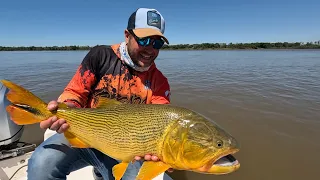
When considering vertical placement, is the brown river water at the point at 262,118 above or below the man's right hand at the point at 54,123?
below

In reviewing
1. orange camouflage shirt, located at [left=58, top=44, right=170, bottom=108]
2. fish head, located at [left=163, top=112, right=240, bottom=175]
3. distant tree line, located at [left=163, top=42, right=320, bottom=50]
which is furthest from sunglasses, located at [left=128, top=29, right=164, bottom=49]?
distant tree line, located at [left=163, top=42, right=320, bottom=50]

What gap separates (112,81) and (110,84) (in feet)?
0.15

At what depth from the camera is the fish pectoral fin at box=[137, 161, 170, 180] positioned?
7.01 feet

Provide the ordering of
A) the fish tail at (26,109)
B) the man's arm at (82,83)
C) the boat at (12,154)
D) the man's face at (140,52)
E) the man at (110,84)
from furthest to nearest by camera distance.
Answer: the boat at (12,154) < the man's face at (140,52) < the man's arm at (82,83) < the man at (110,84) < the fish tail at (26,109)

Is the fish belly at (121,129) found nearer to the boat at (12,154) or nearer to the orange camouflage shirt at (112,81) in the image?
the orange camouflage shirt at (112,81)

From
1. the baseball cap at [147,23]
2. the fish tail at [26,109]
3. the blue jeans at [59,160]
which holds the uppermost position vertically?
the baseball cap at [147,23]

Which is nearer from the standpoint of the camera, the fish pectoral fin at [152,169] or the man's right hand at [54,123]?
the fish pectoral fin at [152,169]

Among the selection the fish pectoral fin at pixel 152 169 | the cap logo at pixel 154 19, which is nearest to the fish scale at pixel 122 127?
the fish pectoral fin at pixel 152 169

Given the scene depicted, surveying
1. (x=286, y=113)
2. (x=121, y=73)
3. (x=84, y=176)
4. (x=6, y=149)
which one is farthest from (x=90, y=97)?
(x=286, y=113)

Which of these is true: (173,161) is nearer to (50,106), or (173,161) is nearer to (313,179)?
(50,106)

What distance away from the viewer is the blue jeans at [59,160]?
8.54 feet

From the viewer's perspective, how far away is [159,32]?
285 cm

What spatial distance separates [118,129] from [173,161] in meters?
0.63

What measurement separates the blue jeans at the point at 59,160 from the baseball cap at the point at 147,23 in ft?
5.05
